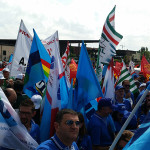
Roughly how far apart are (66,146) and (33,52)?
3.03m

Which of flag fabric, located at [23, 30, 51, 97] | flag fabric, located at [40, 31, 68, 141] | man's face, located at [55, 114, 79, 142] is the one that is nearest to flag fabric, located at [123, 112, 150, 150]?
man's face, located at [55, 114, 79, 142]

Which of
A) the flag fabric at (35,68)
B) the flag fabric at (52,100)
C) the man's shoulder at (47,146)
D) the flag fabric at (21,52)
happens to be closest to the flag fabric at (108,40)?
the flag fabric at (35,68)

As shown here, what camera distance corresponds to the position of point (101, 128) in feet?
11.1

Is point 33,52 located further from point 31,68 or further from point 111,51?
point 111,51

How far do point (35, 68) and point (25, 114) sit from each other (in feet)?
6.46

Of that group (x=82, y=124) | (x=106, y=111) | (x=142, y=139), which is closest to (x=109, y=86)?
(x=106, y=111)

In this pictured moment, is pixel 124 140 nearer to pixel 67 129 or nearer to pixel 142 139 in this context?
pixel 67 129

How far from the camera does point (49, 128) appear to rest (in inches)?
120

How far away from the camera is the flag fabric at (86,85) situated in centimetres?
353

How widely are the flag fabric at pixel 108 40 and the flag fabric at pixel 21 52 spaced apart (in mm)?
2522

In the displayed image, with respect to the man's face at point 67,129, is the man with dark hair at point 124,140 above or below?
below

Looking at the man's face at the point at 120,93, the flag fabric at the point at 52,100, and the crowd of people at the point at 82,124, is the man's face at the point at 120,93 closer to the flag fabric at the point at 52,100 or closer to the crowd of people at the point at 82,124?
the crowd of people at the point at 82,124

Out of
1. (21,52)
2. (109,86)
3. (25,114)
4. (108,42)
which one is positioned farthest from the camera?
(21,52)

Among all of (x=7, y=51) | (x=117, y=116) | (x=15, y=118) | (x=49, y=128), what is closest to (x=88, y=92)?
(x=117, y=116)
